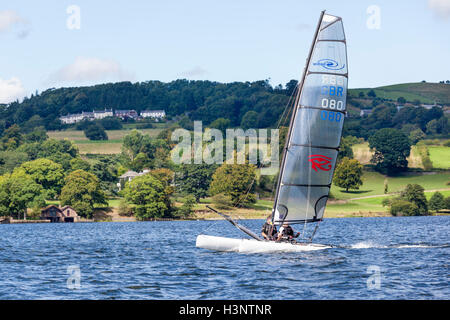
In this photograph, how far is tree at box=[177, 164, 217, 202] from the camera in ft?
484

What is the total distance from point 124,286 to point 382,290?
38.5 ft

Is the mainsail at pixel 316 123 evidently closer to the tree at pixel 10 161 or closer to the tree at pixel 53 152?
the tree at pixel 10 161

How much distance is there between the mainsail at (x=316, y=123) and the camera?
40062 millimetres

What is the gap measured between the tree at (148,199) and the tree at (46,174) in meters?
24.4

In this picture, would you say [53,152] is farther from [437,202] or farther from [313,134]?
[313,134]

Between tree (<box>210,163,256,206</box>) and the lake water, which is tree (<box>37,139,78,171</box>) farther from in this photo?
the lake water

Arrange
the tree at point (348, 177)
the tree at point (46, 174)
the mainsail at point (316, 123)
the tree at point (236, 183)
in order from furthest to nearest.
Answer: the tree at point (348, 177) → the tree at point (46, 174) → the tree at point (236, 183) → the mainsail at point (316, 123)

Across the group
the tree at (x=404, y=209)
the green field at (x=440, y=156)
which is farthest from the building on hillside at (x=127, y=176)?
the green field at (x=440, y=156)

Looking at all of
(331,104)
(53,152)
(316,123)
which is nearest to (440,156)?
(53,152)

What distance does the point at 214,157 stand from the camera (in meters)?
168
